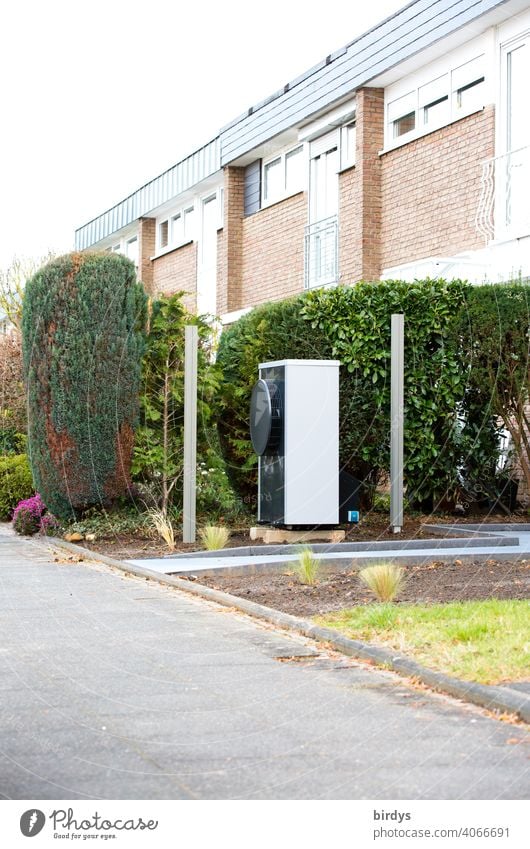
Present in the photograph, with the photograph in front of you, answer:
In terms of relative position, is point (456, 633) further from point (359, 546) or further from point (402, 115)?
point (402, 115)

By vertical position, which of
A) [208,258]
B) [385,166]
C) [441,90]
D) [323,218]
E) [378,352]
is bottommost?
[378,352]

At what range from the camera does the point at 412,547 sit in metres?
14.4

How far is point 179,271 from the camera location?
107 feet

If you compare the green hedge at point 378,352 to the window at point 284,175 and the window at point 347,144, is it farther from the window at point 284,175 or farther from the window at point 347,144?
the window at point 284,175

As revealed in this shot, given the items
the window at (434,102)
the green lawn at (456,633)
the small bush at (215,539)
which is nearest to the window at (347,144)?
the window at (434,102)

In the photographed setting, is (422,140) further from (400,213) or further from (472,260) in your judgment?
(472,260)

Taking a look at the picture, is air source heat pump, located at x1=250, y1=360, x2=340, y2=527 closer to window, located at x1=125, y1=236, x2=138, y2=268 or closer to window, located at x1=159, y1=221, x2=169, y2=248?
window, located at x1=159, y1=221, x2=169, y2=248

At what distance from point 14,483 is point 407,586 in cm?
1213

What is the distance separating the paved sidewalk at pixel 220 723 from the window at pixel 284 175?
17.9 metres

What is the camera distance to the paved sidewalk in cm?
496

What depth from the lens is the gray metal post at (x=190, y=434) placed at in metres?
14.9

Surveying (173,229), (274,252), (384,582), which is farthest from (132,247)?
(384,582)

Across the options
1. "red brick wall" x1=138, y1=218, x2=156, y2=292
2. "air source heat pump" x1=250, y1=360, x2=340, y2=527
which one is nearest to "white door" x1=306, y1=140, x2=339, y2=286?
"air source heat pump" x1=250, y1=360, x2=340, y2=527

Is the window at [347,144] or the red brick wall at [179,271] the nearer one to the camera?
the window at [347,144]
